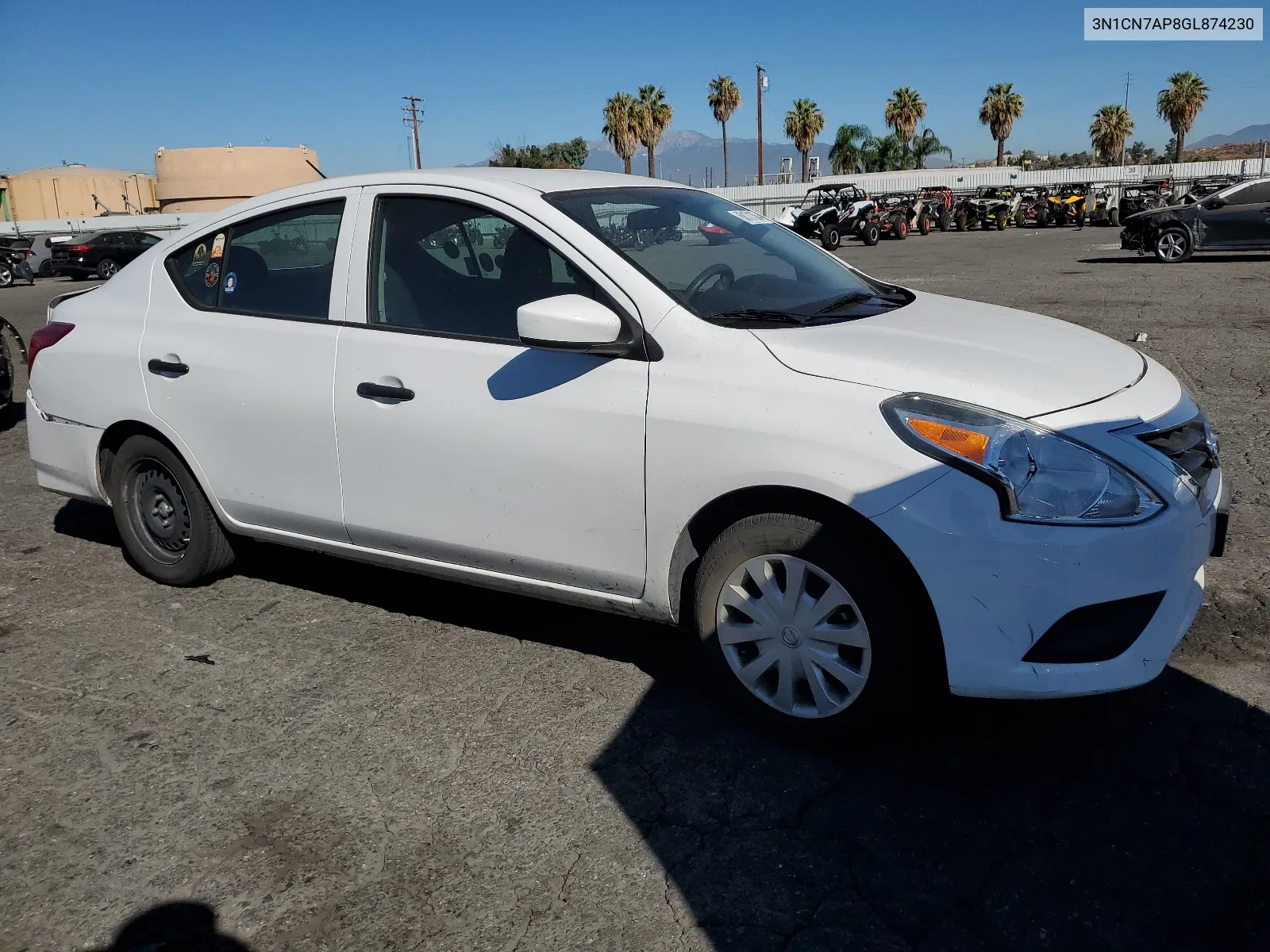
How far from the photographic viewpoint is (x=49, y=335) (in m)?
4.50

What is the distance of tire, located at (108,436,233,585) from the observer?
14.0 feet

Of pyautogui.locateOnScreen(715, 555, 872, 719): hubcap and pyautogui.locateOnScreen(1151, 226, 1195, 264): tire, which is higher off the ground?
pyautogui.locateOnScreen(1151, 226, 1195, 264): tire

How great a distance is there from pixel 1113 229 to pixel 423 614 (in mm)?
35789

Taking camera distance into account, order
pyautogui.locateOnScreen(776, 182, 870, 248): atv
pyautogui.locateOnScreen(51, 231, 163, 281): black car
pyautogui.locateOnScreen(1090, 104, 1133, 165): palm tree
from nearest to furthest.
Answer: pyautogui.locateOnScreen(51, 231, 163, 281): black car → pyautogui.locateOnScreen(776, 182, 870, 248): atv → pyautogui.locateOnScreen(1090, 104, 1133, 165): palm tree

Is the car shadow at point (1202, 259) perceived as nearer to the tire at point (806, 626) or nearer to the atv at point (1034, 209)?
the atv at point (1034, 209)

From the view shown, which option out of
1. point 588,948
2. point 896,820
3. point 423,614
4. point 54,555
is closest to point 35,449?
point 54,555

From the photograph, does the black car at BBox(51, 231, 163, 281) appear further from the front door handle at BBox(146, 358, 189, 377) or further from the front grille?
the front grille

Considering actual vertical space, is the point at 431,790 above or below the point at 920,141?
below

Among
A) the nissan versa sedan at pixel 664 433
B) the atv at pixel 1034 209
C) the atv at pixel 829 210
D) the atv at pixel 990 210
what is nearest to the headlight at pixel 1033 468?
the nissan versa sedan at pixel 664 433

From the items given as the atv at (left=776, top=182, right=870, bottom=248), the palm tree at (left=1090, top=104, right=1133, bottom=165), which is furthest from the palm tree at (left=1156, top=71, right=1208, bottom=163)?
the atv at (left=776, top=182, right=870, bottom=248)

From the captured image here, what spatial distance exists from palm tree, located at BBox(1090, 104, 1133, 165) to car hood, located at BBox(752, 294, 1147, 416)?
262ft

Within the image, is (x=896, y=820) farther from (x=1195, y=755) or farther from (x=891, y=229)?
(x=891, y=229)

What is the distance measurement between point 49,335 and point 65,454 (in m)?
0.52

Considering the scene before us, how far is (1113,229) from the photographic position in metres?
34.5
